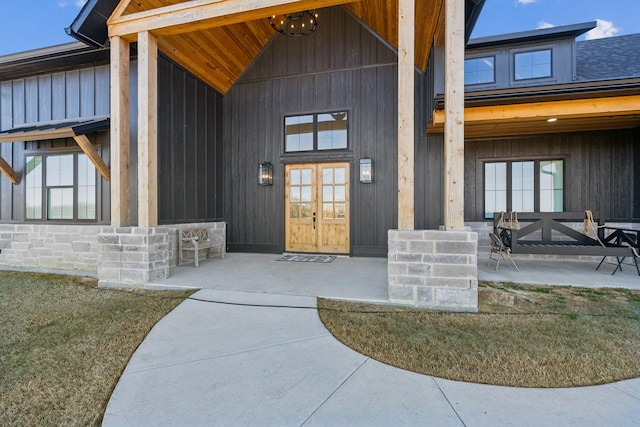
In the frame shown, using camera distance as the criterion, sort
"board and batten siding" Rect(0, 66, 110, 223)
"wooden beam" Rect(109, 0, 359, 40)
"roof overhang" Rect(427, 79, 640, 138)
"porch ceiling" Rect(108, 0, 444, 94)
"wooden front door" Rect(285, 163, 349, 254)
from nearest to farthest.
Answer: "wooden beam" Rect(109, 0, 359, 40) < "porch ceiling" Rect(108, 0, 444, 94) < "roof overhang" Rect(427, 79, 640, 138) < "board and batten siding" Rect(0, 66, 110, 223) < "wooden front door" Rect(285, 163, 349, 254)

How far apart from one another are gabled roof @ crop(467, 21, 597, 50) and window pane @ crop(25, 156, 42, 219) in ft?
32.2

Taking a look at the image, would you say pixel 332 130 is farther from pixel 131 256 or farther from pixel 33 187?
pixel 33 187

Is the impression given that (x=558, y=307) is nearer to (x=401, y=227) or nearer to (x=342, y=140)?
(x=401, y=227)

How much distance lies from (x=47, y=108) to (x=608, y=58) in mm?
12804

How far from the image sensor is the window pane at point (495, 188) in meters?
6.38

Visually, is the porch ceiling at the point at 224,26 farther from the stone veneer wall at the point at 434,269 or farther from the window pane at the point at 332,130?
the stone veneer wall at the point at 434,269

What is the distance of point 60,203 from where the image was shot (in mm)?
5754

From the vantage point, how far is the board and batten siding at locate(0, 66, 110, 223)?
216 inches

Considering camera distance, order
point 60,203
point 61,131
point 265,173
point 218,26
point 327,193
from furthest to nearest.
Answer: point 265,173 → point 327,193 → point 60,203 → point 61,131 → point 218,26

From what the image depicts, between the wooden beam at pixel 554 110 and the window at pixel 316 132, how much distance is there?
217 centimetres

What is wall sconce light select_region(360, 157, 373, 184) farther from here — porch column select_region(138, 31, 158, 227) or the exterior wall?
porch column select_region(138, 31, 158, 227)

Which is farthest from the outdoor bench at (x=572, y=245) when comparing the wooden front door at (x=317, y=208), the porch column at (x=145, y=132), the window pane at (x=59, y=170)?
the window pane at (x=59, y=170)

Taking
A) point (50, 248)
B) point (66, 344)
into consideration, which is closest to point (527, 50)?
point (66, 344)

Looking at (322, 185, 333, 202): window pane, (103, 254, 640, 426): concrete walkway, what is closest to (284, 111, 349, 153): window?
(322, 185, 333, 202): window pane
